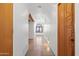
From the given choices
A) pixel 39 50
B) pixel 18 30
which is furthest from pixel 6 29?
pixel 39 50

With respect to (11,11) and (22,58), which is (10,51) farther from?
(22,58)

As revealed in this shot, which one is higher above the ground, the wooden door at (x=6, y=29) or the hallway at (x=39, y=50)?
the wooden door at (x=6, y=29)

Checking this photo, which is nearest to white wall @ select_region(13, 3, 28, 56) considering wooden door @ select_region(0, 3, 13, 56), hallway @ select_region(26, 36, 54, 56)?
wooden door @ select_region(0, 3, 13, 56)

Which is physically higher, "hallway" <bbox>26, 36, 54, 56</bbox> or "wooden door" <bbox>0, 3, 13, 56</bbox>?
"wooden door" <bbox>0, 3, 13, 56</bbox>

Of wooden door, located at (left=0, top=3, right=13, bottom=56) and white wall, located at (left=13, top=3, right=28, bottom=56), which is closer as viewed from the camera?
wooden door, located at (left=0, top=3, right=13, bottom=56)

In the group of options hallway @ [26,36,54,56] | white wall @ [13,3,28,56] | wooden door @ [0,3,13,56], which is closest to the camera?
wooden door @ [0,3,13,56]

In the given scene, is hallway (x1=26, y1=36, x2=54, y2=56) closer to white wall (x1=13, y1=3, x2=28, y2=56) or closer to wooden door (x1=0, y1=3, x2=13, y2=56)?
white wall (x1=13, y1=3, x2=28, y2=56)

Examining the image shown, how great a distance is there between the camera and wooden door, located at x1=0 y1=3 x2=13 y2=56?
2.89 metres

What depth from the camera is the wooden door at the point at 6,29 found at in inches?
114

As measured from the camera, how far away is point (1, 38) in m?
2.94

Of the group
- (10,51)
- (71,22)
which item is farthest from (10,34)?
(71,22)

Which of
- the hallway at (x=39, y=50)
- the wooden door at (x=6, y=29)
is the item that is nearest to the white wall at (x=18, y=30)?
the wooden door at (x=6, y=29)

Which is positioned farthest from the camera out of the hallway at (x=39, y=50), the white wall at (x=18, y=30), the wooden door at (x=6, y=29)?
the hallway at (x=39, y=50)

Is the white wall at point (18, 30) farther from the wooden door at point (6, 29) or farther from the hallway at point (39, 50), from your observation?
the hallway at point (39, 50)
